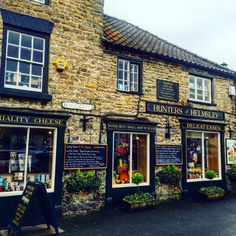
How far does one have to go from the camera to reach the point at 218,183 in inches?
449

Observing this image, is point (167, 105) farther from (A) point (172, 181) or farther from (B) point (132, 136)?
(A) point (172, 181)

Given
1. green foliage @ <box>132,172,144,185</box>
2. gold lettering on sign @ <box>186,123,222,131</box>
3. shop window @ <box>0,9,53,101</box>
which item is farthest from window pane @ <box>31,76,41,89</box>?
gold lettering on sign @ <box>186,123,222,131</box>

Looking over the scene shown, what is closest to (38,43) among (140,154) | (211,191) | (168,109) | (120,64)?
(120,64)

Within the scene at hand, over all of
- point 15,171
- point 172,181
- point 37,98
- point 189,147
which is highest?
point 37,98

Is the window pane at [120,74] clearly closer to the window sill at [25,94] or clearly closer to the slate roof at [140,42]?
the slate roof at [140,42]

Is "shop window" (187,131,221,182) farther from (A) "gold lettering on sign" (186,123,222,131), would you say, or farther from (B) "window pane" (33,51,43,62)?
(B) "window pane" (33,51,43,62)

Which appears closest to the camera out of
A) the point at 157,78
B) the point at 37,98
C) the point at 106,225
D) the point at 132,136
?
the point at 106,225

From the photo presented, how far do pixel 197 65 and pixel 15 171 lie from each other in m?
8.84

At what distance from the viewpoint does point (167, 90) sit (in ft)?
34.9

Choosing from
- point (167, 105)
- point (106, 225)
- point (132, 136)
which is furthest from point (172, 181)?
point (106, 225)

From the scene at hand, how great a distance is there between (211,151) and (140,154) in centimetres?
402

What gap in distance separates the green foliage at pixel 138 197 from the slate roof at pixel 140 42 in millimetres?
5551

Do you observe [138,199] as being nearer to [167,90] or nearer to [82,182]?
[82,182]

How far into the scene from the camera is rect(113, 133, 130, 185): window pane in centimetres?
928
